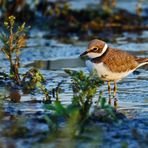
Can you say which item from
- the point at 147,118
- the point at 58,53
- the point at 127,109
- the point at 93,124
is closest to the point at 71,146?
the point at 93,124

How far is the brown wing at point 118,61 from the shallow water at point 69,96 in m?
0.34

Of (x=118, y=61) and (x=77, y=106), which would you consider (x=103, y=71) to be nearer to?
(x=118, y=61)

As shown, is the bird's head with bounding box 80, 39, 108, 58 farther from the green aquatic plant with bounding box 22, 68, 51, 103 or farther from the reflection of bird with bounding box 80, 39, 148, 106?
the green aquatic plant with bounding box 22, 68, 51, 103

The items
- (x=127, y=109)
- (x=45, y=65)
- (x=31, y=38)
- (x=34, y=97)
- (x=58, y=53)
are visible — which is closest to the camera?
(x=127, y=109)

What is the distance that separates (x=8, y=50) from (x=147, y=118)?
2.55 metres

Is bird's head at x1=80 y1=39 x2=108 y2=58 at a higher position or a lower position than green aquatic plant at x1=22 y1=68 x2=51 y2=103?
higher

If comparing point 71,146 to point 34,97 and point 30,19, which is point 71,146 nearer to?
point 34,97

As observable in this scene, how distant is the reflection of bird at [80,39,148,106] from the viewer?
9336 mm

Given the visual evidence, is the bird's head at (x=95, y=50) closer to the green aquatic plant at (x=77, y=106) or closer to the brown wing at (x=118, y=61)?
the brown wing at (x=118, y=61)

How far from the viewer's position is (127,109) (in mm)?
8383

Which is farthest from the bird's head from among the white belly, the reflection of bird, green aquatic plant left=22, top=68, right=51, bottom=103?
green aquatic plant left=22, top=68, right=51, bottom=103

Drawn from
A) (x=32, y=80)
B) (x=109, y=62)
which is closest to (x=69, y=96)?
(x=32, y=80)

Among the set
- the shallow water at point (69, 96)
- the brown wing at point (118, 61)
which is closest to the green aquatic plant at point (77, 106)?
the shallow water at point (69, 96)

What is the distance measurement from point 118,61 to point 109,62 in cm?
19
